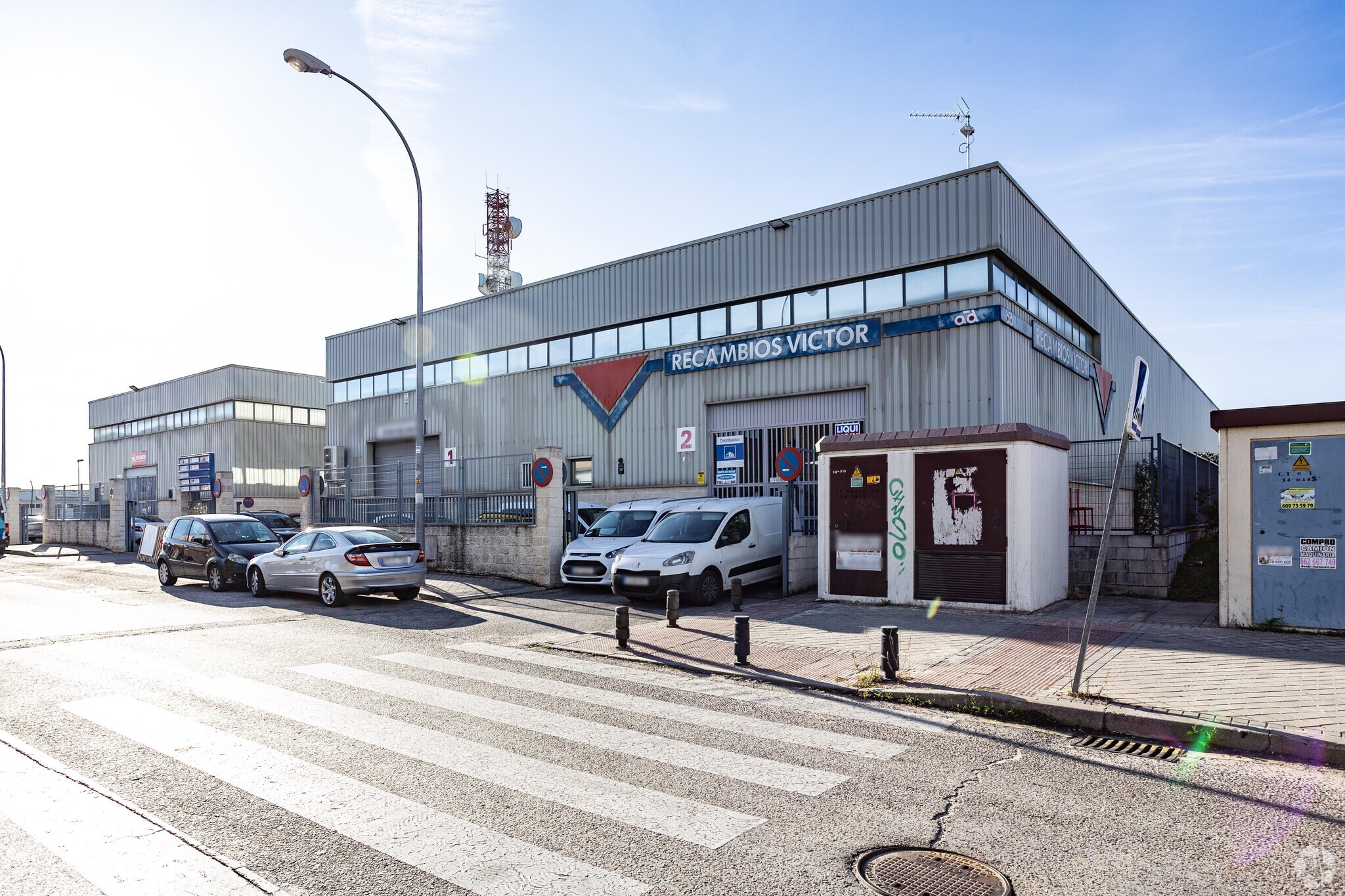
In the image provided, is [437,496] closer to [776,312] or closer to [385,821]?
[776,312]

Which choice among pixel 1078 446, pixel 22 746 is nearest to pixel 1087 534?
pixel 1078 446

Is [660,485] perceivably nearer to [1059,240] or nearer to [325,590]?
[325,590]

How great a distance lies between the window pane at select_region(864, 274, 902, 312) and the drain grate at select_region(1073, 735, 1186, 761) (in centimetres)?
1461

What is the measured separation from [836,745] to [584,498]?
2002 cm

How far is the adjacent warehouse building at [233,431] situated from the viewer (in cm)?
4278

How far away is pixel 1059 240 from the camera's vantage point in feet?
73.3

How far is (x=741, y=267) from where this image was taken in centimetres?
2245

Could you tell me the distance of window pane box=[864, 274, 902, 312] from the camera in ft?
64.4

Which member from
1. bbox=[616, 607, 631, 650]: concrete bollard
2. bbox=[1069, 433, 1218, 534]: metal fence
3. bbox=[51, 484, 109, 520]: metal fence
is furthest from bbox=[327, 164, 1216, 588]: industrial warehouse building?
bbox=[51, 484, 109, 520]: metal fence

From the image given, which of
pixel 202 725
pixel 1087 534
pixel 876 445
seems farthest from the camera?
pixel 1087 534

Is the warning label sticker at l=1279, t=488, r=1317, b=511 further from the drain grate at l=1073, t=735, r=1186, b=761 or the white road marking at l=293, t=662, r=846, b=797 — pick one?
the white road marking at l=293, t=662, r=846, b=797

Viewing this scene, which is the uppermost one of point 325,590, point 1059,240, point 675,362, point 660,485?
point 1059,240

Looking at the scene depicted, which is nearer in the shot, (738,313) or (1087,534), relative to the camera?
(1087,534)

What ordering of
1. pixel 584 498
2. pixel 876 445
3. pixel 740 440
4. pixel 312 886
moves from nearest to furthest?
pixel 312 886 < pixel 876 445 < pixel 740 440 < pixel 584 498
